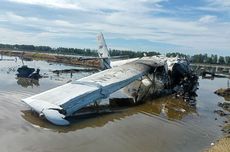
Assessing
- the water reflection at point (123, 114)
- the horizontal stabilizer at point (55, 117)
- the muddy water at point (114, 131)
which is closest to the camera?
the muddy water at point (114, 131)

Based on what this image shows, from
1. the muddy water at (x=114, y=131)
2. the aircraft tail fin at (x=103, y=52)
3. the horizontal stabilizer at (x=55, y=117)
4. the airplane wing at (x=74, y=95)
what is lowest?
the muddy water at (x=114, y=131)

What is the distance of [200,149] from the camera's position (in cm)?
2383

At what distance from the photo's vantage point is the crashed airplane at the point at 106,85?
89.1 feet

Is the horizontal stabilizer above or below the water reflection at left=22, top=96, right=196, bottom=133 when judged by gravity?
above

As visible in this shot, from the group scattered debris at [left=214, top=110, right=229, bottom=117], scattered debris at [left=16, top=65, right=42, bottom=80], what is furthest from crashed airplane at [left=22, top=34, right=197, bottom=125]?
scattered debris at [left=16, top=65, right=42, bottom=80]

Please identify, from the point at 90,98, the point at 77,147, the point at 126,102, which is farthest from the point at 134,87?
the point at 77,147

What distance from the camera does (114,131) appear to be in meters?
26.7

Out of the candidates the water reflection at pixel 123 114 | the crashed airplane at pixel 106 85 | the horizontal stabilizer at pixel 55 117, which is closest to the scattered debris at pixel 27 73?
the crashed airplane at pixel 106 85

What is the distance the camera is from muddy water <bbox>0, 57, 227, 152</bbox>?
22.4 m

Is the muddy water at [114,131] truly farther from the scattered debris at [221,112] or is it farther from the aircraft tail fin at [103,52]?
the aircraft tail fin at [103,52]

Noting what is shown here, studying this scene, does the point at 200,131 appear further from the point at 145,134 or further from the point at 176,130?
the point at 145,134

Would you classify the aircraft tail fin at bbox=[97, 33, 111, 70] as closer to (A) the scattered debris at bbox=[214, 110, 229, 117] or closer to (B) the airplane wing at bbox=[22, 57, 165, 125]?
(B) the airplane wing at bbox=[22, 57, 165, 125]

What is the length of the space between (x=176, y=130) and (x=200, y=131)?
1.94m

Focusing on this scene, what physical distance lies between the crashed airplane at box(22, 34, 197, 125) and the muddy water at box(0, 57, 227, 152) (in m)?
1.11
